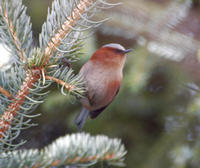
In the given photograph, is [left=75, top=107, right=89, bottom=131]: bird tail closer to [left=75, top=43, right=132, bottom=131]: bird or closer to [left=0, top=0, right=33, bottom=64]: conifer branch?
[left=75, top=43, right=132, bottom=131]: bird

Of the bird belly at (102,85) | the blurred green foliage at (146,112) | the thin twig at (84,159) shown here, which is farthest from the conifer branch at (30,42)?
the blurred green foliage at (146,112)

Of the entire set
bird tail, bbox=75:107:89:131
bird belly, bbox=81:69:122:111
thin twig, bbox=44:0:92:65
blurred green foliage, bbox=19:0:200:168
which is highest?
thin twig, bbox=44:0:92:65

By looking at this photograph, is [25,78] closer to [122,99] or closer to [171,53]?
[171,53]

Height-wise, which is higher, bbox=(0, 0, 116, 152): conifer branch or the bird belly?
bbox=(0, 0, 116, 152): conifer branch

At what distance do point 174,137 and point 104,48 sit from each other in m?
0.69

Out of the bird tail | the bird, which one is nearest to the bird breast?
the bird

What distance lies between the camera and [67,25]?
0.72 m

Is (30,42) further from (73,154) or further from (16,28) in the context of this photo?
(73,154)

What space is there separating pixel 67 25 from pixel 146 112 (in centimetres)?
120

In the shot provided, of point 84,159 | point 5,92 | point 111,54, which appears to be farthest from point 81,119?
point 5,92

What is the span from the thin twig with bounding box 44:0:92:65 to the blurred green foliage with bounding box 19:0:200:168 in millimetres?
756

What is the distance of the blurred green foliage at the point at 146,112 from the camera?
153 centimetres

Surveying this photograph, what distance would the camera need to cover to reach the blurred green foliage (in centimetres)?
153

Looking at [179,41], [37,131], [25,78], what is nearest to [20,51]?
[25,78]
